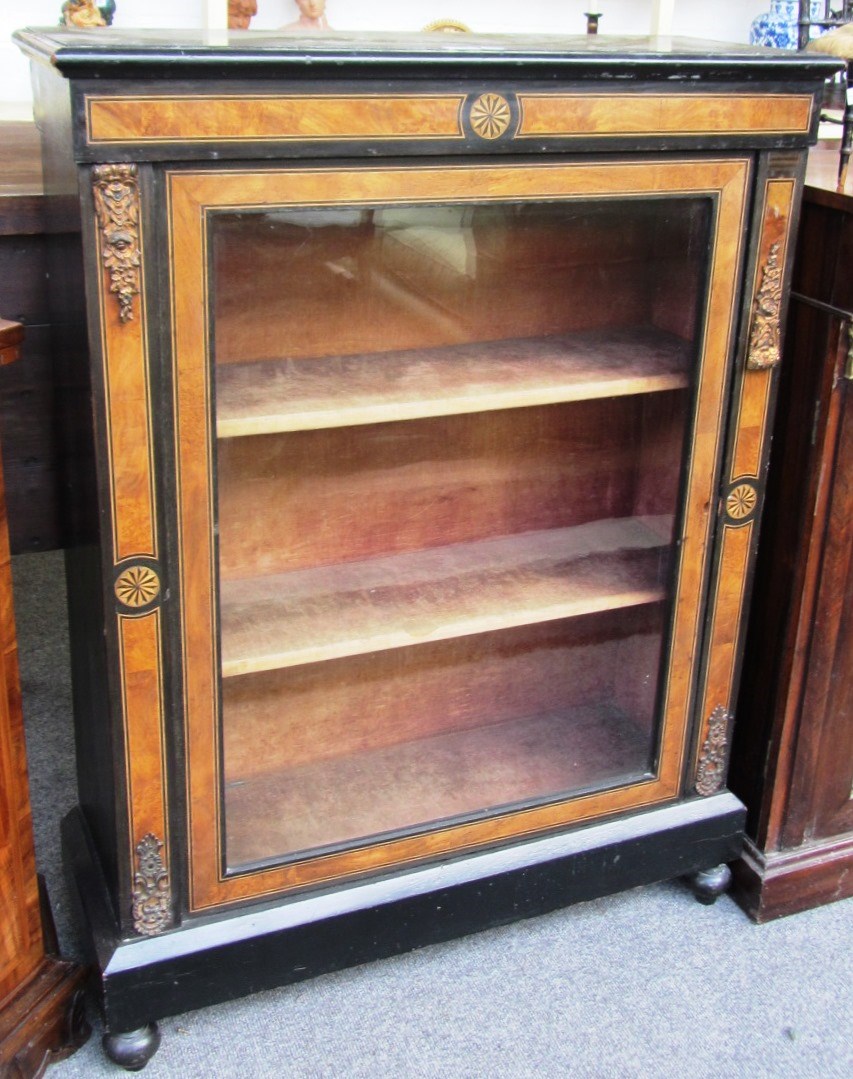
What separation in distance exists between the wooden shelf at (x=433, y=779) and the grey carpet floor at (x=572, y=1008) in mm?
191

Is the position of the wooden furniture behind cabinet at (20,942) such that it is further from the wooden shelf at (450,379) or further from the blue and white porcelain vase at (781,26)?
the blue and white porcelain vase at (781,26)

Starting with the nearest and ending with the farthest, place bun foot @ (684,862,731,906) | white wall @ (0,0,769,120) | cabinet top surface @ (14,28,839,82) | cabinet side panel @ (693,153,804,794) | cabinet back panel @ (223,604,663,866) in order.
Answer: cabinet top surface @ (14,28,839,82), cabinet side panel @ (693,153,804,794), cabinet back panel @ (223,604,663,866), bun foot @ (684,862,731,906), white wall @ (0,0,769,120)

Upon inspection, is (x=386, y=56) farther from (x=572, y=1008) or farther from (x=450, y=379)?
(x=572, y=1008)

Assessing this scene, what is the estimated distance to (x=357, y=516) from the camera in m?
1.29

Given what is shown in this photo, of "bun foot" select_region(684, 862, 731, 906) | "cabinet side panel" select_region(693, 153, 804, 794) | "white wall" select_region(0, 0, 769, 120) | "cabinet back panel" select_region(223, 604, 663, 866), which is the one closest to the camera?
"cabinet side panel" select_region(693, 153, 804, 794)

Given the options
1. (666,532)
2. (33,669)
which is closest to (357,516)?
(666,532)

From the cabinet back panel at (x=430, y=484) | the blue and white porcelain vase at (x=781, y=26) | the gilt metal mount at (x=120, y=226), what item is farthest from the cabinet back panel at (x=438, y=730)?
the blue and white porcelain vase at (x=781, y=26)

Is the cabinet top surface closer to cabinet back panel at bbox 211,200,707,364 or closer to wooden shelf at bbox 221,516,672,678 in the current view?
cabinet back panel at bbox 211,200,707,364

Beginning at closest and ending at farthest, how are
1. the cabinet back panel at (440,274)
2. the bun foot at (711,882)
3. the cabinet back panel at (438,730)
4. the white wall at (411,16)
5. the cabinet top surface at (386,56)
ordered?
1. the cabinet top surface at (386,56)
2. the cabinet back panel at (440,274)
3. the cabinet back panel at (438,730)
4. the bun foot at (711,882)
5. the white wall at (411,16)

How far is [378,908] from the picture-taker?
3.99 feet

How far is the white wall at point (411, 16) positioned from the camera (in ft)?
8.89

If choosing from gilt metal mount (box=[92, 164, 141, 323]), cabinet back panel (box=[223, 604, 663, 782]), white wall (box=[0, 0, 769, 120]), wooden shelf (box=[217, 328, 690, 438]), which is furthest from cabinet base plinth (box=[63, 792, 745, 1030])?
white wall (box=[0, 0, 769, 120])

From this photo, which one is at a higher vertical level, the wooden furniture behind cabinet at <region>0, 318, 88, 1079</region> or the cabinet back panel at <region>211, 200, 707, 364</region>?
the cabinet back panel at <region>211, 200, 707, 364</region>

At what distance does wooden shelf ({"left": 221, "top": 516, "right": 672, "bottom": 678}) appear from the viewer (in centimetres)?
118
